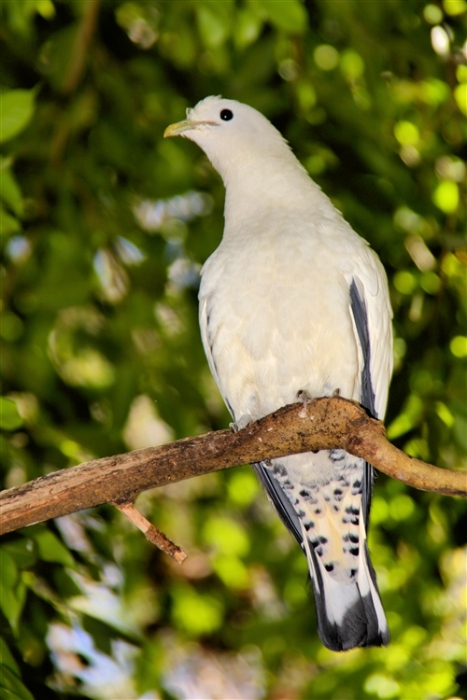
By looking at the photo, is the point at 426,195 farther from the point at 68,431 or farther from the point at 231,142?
the point at 68,431

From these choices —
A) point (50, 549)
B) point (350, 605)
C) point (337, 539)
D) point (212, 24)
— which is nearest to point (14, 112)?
point (212, 24)

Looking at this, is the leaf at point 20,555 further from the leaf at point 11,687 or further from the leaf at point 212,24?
the leaf at point 212,24

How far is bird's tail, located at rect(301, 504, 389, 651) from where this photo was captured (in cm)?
400

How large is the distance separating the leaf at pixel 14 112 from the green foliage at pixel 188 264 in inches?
13.7

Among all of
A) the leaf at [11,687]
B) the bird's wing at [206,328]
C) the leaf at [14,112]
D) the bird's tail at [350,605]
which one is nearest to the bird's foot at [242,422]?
the bird's wing at [206,328]

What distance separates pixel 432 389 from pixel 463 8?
2255 millimetres

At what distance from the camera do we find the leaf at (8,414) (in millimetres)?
3021

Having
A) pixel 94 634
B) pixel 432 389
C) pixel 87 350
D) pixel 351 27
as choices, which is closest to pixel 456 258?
pixel 432 389

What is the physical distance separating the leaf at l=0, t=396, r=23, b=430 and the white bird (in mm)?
1223

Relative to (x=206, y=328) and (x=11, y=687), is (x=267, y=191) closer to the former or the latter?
(x=206, y=328)

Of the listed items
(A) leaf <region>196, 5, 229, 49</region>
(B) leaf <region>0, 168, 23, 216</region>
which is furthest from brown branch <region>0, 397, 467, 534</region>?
(A) leaf <region>196, 5, 229, 49</region>

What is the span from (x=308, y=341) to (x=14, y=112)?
1602 mm

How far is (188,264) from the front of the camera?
18.4 feet

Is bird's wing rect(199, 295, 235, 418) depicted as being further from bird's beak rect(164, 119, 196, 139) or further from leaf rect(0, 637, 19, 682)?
leaf rect(0, 637, 19, 682)
